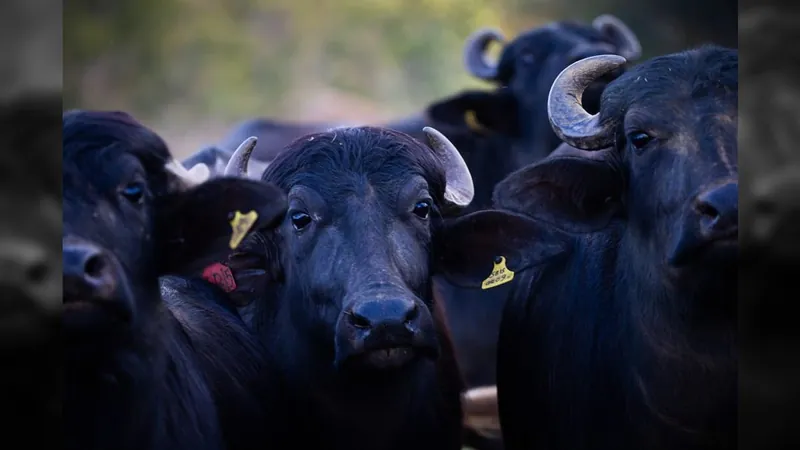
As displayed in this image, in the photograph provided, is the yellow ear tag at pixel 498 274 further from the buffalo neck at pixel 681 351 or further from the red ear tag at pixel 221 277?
the red ear tag at pixel 221 277

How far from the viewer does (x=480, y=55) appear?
1096 cm

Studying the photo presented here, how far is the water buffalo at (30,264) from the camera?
2.98 m

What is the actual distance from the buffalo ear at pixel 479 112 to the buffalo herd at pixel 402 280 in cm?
378

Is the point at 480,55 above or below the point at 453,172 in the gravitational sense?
below

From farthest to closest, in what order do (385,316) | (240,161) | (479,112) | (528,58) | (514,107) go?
(479,112) → (514,107) → (528,58) → (240,161) → (385,316)

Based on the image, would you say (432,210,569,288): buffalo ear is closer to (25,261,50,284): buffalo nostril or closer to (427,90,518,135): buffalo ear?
(25,261,50,284): buffalo nostril

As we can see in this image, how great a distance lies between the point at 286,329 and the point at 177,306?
496 mm

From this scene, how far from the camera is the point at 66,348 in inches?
141

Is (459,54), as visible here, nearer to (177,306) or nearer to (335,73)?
(335,73)

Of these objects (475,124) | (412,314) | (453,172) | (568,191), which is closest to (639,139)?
(568,191)

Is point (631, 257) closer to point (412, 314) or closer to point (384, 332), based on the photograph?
point (412, 314)

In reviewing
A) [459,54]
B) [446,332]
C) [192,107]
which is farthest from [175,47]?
[446,332]

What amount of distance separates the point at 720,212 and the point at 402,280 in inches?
49.3

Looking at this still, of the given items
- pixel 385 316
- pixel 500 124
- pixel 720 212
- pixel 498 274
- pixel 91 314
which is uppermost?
pixel 720 212
